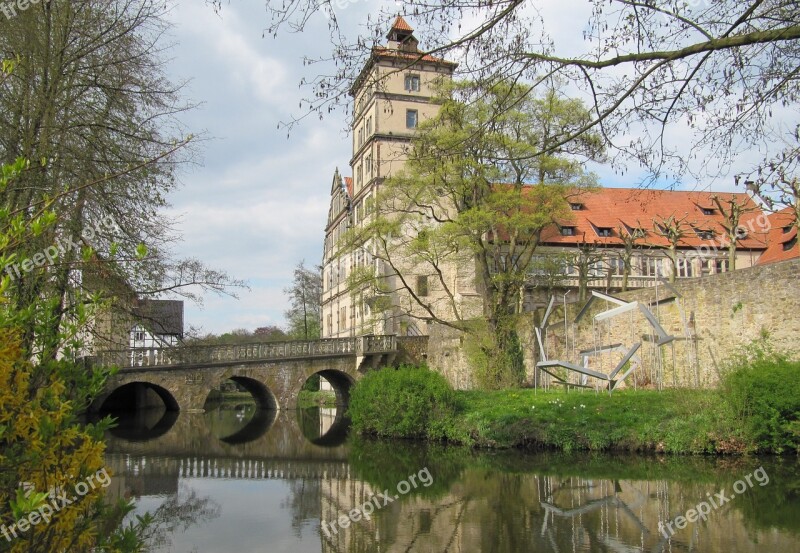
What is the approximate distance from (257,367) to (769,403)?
23.5m

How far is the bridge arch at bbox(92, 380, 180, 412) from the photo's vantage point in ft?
111

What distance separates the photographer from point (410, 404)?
20.1m

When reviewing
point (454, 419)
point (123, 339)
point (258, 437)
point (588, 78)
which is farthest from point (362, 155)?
point (588, 78)

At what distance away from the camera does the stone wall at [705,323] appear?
16.6m

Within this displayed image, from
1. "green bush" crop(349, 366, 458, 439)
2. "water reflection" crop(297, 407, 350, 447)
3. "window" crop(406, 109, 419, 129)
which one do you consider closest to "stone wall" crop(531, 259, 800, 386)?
"green bush" crop(349, 366, 458, 439)

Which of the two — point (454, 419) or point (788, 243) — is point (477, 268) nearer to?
point (454, 419)

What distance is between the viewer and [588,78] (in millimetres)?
5844

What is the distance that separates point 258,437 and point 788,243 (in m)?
28.1

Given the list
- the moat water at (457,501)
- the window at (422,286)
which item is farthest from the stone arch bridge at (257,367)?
the moat water at (457,501)

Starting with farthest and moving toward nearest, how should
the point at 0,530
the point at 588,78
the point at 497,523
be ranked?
1. the point at 497,523
2. the point at 588,78
3. the point at 0,530

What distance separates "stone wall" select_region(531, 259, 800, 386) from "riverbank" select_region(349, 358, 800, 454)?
52.7 inches

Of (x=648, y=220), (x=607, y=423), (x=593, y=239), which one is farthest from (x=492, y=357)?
(x=648, y=220)

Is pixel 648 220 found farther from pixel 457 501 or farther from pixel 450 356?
pixel 457 501

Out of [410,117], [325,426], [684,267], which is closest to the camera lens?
[325,426]
